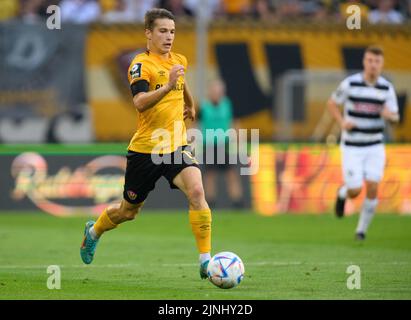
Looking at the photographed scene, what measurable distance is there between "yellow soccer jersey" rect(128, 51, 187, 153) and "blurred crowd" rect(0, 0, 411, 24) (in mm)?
10767

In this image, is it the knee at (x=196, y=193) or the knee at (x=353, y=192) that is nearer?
the knee at (x=196, y=193)

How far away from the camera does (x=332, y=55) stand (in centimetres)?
2197

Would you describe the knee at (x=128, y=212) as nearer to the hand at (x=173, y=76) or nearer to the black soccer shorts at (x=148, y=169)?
the black soccer shorts at (x=148, y=169)

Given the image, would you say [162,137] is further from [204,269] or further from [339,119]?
[339,119]

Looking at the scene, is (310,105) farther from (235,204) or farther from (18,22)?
(18,22)

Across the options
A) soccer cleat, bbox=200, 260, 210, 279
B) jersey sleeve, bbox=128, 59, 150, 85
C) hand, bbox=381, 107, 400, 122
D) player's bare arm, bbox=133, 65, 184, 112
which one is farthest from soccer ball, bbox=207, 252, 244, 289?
hand, bbox=381, 107, 400, 122

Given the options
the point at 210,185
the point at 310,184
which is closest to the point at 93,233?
the point at 210,185

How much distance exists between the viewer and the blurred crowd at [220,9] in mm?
21516

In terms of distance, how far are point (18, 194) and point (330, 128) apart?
21.3 feet

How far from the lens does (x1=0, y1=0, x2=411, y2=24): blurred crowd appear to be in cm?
2152

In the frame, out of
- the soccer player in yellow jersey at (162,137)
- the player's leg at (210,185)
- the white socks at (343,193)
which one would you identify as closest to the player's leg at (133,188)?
the soccer player in yellow jersey at (162,137)

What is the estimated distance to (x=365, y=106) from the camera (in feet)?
48.6

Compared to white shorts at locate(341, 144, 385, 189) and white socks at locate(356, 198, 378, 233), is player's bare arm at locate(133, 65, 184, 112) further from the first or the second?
white socks at locate(356, 198, 378, 233)
